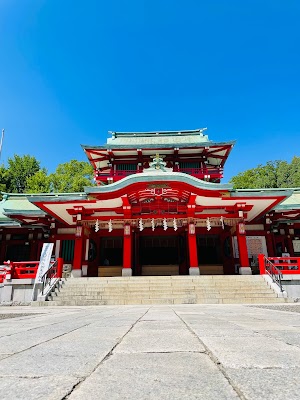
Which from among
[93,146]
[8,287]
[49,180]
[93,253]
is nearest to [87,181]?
[49,180]

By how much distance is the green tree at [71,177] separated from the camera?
101ft

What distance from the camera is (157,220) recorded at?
1476cm

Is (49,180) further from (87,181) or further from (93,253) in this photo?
(93,253)

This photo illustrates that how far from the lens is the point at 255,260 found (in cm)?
1589

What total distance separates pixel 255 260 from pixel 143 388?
16.5m

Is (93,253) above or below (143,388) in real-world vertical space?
above

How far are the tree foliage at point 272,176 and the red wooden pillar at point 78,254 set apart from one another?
2826 centimetres

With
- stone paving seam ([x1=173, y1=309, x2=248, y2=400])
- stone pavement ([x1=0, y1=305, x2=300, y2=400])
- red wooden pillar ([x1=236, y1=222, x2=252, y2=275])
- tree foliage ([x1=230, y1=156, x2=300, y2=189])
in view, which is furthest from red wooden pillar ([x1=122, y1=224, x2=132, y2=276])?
tree foliage ([x1=230, y1=156, x2=300, y2=189])

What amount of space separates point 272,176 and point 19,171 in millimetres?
40063

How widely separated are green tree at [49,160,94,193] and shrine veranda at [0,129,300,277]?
36.2ft

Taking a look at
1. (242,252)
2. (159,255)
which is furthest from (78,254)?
(242,252)

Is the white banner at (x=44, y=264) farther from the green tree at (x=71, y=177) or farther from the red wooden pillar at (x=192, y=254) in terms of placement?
the green tree at (x=71, y=177)

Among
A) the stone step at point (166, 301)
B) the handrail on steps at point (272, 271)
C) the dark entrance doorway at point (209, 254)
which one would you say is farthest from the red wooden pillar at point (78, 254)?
the handrail on steps at point (272, 271)

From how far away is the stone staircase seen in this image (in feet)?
A: 33.0
